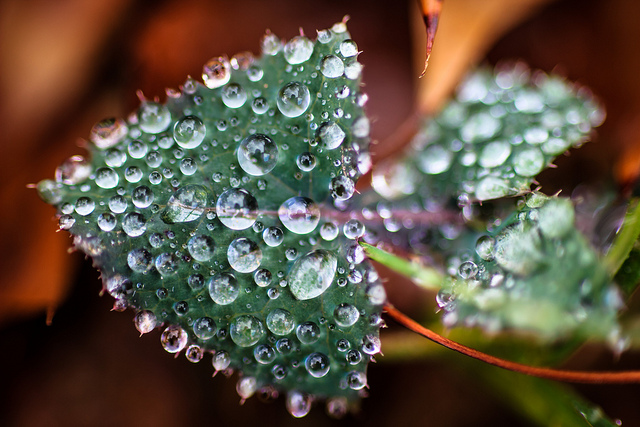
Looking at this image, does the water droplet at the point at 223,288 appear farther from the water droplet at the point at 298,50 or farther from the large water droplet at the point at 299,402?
the water droplet at the point at 298,50

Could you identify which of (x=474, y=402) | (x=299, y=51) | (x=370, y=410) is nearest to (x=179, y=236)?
(x=299, y=51)

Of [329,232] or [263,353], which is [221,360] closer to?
[263,353]

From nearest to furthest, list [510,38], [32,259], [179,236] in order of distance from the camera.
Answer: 1. [179,236]
2. [32,259]
3. [510,38]

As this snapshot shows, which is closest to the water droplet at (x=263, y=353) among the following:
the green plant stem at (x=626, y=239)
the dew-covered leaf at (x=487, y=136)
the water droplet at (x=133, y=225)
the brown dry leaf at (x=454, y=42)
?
the water droplet at (x=133, y=225)

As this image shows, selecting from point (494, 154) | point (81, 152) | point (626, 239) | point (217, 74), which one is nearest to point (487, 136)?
point (494, 154)

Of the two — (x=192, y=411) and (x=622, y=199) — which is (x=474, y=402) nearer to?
(x=622, y=199)

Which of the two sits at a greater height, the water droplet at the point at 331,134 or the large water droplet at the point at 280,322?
the water droplet at the point at 331,134

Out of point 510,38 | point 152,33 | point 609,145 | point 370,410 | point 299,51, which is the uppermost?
point 152,33
